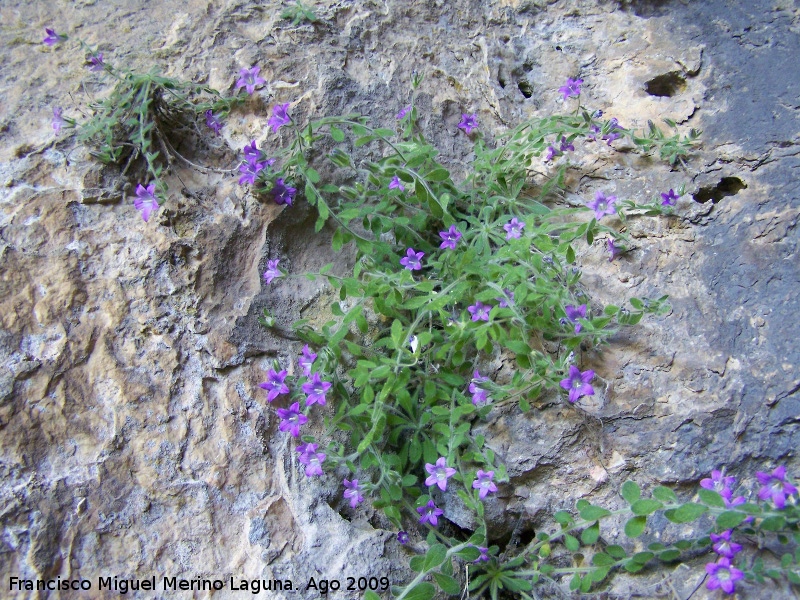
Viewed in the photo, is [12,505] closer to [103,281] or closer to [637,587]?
[103,281]

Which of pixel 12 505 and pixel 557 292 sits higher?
pixel 557 292

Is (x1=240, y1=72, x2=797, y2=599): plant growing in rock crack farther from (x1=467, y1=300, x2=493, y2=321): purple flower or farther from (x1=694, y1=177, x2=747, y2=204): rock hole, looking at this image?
(x1=694, y1=177, x2=747, y2=204): rock hole

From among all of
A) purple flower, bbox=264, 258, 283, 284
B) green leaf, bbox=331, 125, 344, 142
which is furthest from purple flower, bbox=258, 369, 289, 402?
green leaf, bbox=331, 125, 344, 142

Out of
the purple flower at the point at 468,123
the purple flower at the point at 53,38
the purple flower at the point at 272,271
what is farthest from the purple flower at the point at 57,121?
the purple flower at the point at 468,123

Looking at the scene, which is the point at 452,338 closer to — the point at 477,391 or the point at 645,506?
the point at 477,391

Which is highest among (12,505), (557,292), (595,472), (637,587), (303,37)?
(303,37)

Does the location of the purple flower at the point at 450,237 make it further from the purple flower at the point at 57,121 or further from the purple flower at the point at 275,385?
the purple flower at the point at 57,121

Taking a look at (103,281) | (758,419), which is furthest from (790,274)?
(103,281)
